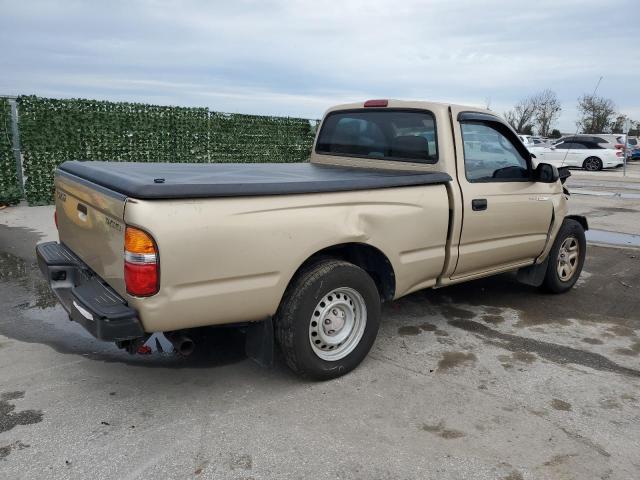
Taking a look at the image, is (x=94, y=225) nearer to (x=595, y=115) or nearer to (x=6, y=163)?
(x=6, y=163)

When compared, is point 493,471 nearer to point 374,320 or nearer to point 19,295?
point 374,320

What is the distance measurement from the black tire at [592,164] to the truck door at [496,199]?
76.1 feet

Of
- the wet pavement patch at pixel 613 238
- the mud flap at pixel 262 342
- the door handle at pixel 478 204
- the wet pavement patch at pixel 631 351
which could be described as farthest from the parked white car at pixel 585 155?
the mud flap at pixel 262 342

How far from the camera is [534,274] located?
5410 mm

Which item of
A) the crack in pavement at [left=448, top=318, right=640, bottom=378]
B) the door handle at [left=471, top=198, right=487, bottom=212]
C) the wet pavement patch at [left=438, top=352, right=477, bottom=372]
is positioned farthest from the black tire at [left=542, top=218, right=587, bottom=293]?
the wet pavement patch at [left=438, top=352, right=477, bottom=372]

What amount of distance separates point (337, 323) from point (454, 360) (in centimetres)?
100

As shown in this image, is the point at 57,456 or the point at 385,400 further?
the point at 385,400

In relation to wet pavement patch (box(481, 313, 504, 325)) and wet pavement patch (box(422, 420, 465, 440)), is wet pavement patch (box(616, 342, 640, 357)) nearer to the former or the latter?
wet pavement patch (box(481, 313, 504, 325))

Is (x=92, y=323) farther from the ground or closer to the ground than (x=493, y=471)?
farther from the ground

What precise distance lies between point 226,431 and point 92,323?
94 cm

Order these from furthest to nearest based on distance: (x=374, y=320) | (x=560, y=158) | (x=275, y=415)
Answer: (x=560, y=158) < (x=374, y=320) < (x=275, y=415)

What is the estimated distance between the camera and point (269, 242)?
3023 mm

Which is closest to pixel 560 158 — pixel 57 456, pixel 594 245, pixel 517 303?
pixel 594 245

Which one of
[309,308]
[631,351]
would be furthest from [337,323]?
[631,351]
